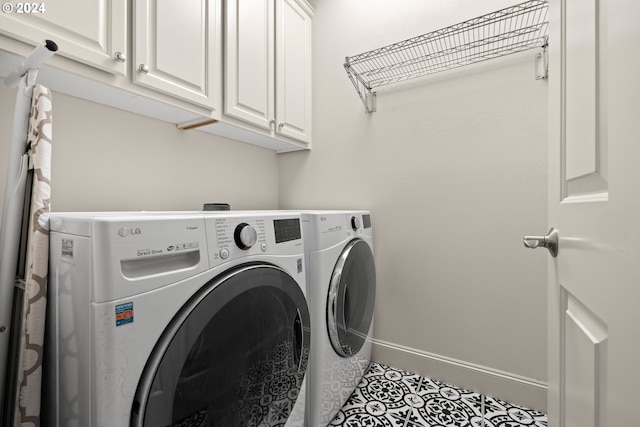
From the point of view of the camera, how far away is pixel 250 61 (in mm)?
1499

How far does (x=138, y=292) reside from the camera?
582 millimetres

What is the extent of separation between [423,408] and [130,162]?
1800mm

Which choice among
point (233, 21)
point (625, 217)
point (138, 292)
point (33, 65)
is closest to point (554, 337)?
point (625, 217)

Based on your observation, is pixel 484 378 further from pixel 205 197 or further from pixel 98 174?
pixel 98 174

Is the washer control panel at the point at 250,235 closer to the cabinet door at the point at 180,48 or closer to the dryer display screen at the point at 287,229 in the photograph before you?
the dryer display screen at the point at 287,229

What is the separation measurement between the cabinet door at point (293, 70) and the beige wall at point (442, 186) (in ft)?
0.32

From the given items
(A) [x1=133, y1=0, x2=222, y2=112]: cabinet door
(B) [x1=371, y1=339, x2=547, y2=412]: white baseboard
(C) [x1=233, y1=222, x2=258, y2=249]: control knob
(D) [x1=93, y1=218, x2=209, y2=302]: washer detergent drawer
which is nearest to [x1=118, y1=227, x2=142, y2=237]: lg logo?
(D) [x1=93, y1=218, x2=209, y2=302]: washer detergent drawer

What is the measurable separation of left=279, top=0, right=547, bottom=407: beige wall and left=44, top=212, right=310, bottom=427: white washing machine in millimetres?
1049

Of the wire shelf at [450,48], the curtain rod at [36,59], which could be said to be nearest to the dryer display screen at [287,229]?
the curtain rod at [36,59]

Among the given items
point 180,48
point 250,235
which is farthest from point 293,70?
point 250,235

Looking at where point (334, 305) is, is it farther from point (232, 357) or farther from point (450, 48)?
point (450, 48)

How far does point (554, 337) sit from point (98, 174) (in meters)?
1.65

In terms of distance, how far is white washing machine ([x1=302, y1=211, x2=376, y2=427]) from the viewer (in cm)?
114

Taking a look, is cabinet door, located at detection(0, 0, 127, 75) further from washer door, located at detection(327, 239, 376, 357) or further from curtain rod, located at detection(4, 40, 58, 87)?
washer door, located at detection(327, 239, 376, 357)
